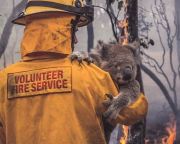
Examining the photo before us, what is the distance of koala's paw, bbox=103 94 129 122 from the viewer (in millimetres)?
2527

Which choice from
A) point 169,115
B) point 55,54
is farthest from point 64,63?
point 169,115

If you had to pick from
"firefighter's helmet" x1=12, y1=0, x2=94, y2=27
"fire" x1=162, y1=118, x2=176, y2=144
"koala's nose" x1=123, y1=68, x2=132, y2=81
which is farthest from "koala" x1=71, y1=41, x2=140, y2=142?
"fire" x1=162, y1=118, x2=176, y2=144

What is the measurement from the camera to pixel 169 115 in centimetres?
700

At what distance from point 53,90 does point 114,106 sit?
11.7 inches

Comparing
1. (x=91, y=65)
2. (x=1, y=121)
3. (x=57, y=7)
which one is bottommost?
(x=1, y=121)

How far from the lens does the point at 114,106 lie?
255 cm

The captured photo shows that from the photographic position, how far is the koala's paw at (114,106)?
253cm

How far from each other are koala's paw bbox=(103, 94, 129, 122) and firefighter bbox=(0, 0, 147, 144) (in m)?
0.03

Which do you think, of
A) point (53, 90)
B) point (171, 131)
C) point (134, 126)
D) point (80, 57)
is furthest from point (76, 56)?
point (171, 131)

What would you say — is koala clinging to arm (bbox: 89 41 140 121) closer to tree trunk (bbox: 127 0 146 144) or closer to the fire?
tree trunk (bbox: 127 0 146 144)

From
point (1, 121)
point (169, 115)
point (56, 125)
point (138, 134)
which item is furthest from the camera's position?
point (169, 115)

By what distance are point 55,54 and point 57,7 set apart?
227 mm

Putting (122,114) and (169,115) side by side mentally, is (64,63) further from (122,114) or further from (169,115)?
(169,115)

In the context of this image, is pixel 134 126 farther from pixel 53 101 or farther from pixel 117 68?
pixel 53 101
